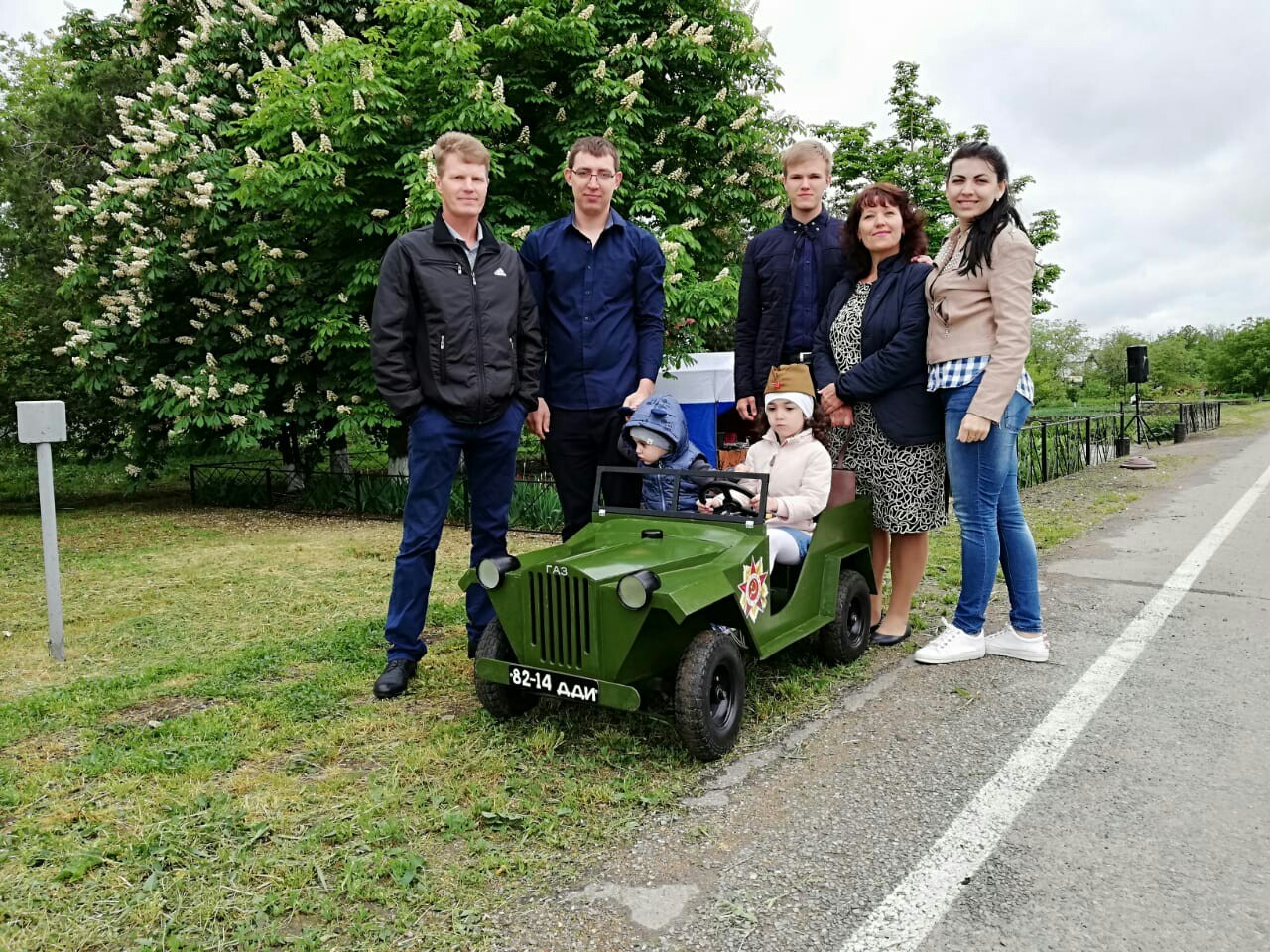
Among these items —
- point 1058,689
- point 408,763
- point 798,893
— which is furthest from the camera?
point 1058,689

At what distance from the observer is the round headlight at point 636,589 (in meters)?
3.06

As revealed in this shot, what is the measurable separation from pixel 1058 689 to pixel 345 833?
3.13m

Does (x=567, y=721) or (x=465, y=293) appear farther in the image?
(x=465, y=293)

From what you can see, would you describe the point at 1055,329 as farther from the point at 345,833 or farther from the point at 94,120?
the point at 345,833

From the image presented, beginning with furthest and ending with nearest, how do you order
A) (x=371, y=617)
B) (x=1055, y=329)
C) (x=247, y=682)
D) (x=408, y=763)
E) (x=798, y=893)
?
(x=1055, y=329) → (x=371, y=617) → (x=247, y=682) → (x=408, y=763) → (x=798, y=893)

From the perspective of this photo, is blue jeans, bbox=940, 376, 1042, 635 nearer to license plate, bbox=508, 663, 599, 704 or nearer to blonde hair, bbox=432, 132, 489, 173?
license plate, bbox=508, 663, 599, 704

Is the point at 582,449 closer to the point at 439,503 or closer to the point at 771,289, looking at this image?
the point at 439,503

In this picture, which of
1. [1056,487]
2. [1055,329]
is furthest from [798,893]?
[1055,329]

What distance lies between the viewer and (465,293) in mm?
4078

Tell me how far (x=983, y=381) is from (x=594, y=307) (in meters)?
1.90

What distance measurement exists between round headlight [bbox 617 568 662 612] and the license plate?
34 centimetres

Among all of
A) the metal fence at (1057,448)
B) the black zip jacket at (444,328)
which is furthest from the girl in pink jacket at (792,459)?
the metal fence at (1057,448)

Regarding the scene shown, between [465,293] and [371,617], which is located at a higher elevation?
[465,293]

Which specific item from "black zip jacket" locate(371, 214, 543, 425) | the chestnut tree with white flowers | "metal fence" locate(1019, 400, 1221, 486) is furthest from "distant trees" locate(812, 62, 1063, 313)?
"black zip jacket" locate(371, 214, 543, 425)
